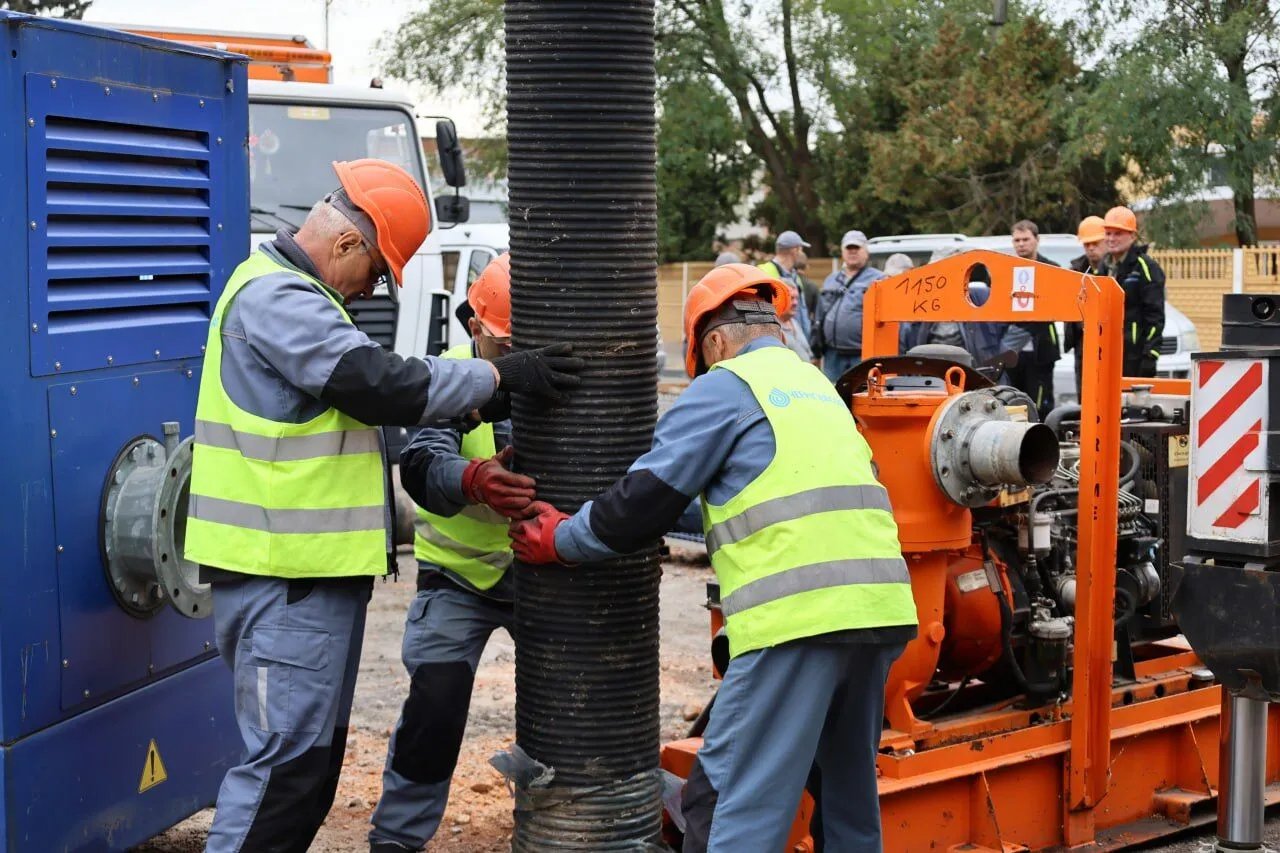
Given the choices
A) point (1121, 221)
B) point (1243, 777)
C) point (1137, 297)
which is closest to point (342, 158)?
point (1121, 221)

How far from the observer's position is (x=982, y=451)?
4652mm

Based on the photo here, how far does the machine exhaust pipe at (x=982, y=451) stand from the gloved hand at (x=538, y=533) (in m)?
1.44

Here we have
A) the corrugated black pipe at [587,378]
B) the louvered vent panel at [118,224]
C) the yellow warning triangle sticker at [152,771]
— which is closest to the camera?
the corrugated black pipe at [587,378]

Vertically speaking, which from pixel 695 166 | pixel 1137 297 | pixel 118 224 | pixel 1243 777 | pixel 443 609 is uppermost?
pixel 695 166

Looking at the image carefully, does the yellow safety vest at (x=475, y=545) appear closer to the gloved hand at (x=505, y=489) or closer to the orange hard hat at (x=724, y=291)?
the gloved hand at (x=505, y=489)

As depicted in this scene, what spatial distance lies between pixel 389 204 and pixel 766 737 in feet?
5.07

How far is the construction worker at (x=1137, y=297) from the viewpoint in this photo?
9172 mm

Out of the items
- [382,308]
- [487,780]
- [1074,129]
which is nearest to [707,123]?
[1074,129]

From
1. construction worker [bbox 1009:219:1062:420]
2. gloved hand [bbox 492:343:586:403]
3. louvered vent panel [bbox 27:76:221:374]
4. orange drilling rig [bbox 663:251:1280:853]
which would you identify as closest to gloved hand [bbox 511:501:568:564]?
gloved hand [bbox 492:343:586:403]

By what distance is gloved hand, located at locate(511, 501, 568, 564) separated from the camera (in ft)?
12.2

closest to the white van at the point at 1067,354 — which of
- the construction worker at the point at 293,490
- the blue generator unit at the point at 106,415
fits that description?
the blue generator unit at the point at 106,415

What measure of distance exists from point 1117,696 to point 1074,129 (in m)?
19.7

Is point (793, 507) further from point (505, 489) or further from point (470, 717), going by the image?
point (470, 717)

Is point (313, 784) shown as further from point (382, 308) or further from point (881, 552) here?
point (382, 308)
